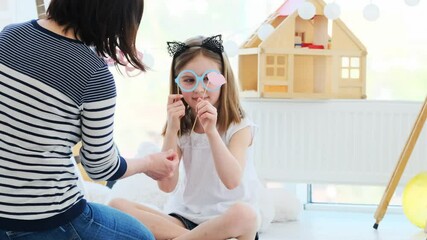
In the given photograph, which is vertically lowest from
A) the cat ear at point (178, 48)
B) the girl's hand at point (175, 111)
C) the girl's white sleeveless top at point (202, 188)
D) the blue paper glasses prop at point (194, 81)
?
the girl's white sleeveless top at point (202, 188)

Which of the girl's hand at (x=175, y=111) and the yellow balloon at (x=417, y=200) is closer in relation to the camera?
the girl's hand at (x=175, y=111)

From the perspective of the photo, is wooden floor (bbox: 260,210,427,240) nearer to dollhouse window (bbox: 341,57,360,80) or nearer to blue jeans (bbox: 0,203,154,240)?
dollhouse window (bbox: 341,57,360,80)

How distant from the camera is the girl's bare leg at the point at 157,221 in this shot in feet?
7.02

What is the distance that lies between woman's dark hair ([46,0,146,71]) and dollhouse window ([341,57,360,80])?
202 cm

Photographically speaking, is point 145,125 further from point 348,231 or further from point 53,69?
point 53,69

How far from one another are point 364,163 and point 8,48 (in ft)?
7.43

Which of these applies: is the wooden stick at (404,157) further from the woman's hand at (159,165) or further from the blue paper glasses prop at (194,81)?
the woman's hand at (159,165)

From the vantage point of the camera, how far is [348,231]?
3012 mm

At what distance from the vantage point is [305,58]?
3359 millimetres

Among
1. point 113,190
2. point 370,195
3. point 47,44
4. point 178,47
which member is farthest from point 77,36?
point 370,195

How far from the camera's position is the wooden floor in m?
2.87

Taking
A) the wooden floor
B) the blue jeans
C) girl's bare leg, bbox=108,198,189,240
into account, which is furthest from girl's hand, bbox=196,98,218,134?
the wooden floor

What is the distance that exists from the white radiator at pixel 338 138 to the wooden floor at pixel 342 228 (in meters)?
0.18

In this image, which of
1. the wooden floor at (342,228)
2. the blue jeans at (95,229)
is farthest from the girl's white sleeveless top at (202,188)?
the blue jeans at (95,229)
